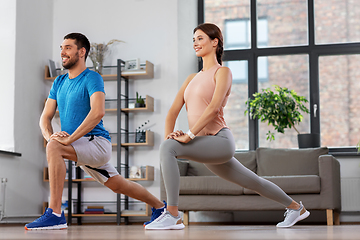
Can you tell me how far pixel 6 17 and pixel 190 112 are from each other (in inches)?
139

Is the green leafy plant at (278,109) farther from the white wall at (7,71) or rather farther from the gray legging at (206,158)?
the gray legging at (206,158)

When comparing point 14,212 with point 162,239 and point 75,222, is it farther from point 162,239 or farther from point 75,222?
point 162,239

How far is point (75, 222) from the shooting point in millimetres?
5477

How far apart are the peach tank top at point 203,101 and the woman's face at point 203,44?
12cm

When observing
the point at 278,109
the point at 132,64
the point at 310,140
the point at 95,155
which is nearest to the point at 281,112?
the point at 278,109

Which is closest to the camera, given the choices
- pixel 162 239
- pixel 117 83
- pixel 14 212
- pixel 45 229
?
pixel 162 239

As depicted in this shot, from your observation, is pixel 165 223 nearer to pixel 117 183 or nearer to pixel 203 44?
pixel 117 183

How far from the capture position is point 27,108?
5133 mm

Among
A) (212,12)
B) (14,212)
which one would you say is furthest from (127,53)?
(14,212)

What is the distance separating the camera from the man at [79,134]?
2.21 metres

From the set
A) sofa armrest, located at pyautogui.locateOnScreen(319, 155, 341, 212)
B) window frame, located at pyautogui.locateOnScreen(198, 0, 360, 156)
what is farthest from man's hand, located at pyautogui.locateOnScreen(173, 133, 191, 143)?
window frame, located at pyautogui.locateOnScreen(198, 0, 360, 156)

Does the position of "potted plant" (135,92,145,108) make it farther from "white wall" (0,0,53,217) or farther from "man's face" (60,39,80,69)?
"man's face" (60,39,80,69)

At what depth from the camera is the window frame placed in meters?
5.55

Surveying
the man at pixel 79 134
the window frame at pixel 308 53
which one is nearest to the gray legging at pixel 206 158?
the man at pixel 79 134
